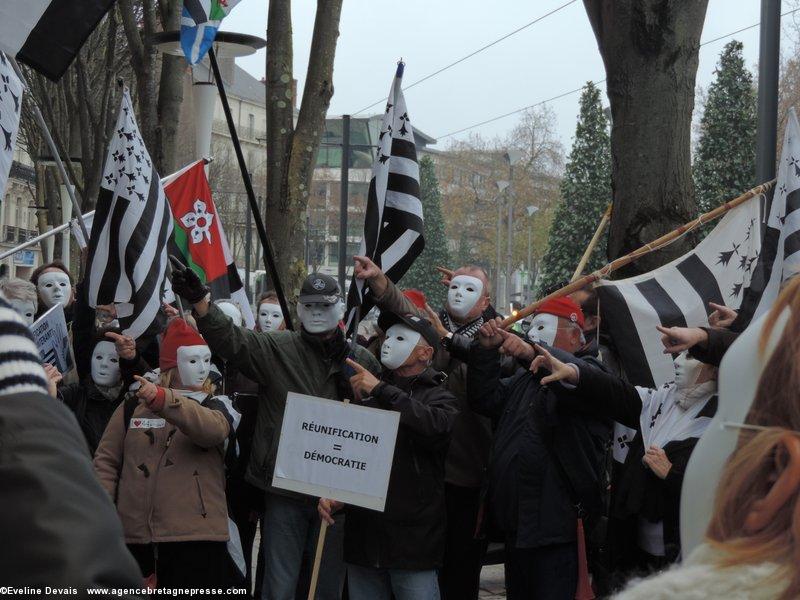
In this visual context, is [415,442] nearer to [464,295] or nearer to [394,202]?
[464,295]

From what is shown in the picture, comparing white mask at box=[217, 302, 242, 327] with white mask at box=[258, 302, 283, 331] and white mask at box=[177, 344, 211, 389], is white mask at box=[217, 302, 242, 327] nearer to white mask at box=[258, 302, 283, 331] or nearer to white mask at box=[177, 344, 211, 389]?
white mask at box=[258, 302, 283, 331]

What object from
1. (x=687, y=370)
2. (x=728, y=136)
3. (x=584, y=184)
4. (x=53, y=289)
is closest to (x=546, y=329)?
(x=687, y=370)

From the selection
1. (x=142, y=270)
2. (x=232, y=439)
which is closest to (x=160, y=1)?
(x=142, y=270)

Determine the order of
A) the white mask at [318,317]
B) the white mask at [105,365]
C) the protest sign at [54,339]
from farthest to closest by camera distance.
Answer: the protest sign at [54,339] → the white mask at [105,365] → the white mask at [318,317]

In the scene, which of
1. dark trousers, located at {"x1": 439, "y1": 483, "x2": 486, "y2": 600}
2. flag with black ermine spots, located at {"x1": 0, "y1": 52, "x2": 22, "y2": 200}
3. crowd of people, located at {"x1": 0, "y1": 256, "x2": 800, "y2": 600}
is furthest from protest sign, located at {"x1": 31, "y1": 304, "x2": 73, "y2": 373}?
dark trousers, located at {"x1": 439, "y1": 483, "x2": 486, "y2": 600}

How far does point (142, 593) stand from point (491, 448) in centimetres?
421

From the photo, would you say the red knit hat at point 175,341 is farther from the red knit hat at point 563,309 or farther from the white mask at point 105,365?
the red knit hat at point 563,309

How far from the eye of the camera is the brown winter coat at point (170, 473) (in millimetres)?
5383

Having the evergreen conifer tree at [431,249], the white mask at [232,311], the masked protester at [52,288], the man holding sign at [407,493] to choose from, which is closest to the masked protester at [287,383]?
the man holding sign at [407,493]

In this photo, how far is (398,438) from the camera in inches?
215

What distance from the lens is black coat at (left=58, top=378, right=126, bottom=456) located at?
235 inches

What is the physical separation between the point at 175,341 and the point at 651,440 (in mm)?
2538

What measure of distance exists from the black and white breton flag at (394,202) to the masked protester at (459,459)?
24 cm

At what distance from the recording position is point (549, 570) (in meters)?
5.19
